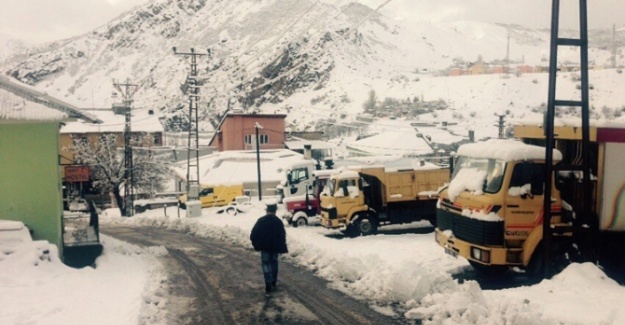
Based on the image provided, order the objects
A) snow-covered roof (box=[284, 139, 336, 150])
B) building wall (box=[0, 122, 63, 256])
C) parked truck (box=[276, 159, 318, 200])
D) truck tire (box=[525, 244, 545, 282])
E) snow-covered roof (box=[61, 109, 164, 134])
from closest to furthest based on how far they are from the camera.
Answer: truck tire (box=[525, 244, 545, 282])
building wall (box=[0, 122, 63, 256])
parked truck (box=[276, 159, 318, 200])
snow-covered roof (box=[284, 139, 336, 150])
snow-covered roof (box=[61, 109, 164, 134])

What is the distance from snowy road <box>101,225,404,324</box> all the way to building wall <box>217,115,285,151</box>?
5054 cm

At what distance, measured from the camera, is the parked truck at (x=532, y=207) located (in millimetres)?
11406

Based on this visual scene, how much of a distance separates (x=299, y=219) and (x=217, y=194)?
18274 mm

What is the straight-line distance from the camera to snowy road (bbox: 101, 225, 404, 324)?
29.9ft

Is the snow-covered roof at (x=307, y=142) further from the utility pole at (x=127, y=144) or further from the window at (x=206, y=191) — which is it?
the utility pole at (x=127, y=144)

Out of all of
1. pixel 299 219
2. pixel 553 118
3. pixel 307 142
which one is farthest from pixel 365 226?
pixel 307 142

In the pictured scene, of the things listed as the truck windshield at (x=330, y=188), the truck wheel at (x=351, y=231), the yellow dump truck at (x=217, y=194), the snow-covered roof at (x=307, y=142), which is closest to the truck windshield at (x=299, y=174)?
the truck windshield at (x=330, y=188)

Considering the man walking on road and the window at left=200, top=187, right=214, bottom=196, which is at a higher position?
the man walking on road

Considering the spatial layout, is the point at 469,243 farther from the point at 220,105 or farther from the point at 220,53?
the point at 220,53

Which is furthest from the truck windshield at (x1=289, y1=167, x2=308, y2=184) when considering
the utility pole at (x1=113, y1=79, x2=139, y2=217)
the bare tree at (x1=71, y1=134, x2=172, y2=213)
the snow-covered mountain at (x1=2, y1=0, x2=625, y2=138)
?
the bare tree at (x1=71, y1=134, x2=172, y2=213)

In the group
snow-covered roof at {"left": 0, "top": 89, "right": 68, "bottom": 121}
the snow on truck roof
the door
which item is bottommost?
the door

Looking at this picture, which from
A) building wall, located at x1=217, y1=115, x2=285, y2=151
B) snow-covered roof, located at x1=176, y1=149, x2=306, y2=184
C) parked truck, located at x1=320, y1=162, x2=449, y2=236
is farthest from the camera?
building wall, located at x1=217, y1=115, x2=285, y2=151

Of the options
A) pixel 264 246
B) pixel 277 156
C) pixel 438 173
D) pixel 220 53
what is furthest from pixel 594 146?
pixel 220 53

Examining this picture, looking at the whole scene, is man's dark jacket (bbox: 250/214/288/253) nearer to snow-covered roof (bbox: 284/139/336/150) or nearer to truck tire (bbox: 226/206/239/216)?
truck tire (bbox: 226/206/239/216)
